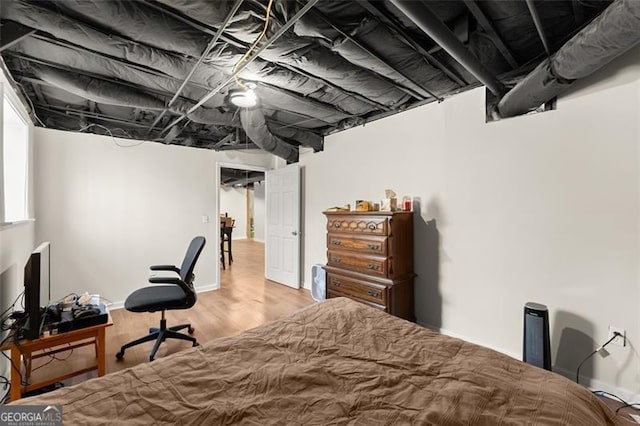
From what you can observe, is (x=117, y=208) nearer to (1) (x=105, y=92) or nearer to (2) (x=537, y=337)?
(1) (x=105, y=92)

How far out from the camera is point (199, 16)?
5.37 feet

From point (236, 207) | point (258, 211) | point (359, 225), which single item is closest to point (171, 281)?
point (359, 225)

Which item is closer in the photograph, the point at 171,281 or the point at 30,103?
the point at 171,281

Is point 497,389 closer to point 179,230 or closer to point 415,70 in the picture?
point 415,70

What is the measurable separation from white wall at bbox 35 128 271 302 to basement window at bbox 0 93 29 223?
49 cm

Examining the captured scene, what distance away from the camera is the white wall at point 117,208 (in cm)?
342

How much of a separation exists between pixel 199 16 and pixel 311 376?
1984 mm

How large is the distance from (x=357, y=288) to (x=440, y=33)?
7.64 feet

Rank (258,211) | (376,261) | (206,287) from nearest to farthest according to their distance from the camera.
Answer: (376,261), (206,287), (258,211)

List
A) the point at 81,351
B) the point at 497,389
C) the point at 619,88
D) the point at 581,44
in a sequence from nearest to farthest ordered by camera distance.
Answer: the point at 497,389 < the point at 581,44 < the point at 619,88 < the point at 81,351

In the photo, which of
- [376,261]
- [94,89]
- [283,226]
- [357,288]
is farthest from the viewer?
[283,226]

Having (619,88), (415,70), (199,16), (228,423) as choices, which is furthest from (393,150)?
(228,423)

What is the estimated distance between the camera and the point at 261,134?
142 inches

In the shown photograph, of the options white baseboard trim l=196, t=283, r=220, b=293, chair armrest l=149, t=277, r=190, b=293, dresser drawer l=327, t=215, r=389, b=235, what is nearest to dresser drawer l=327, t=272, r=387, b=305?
dresser drawer l=327, t=215, r=389, b=235
